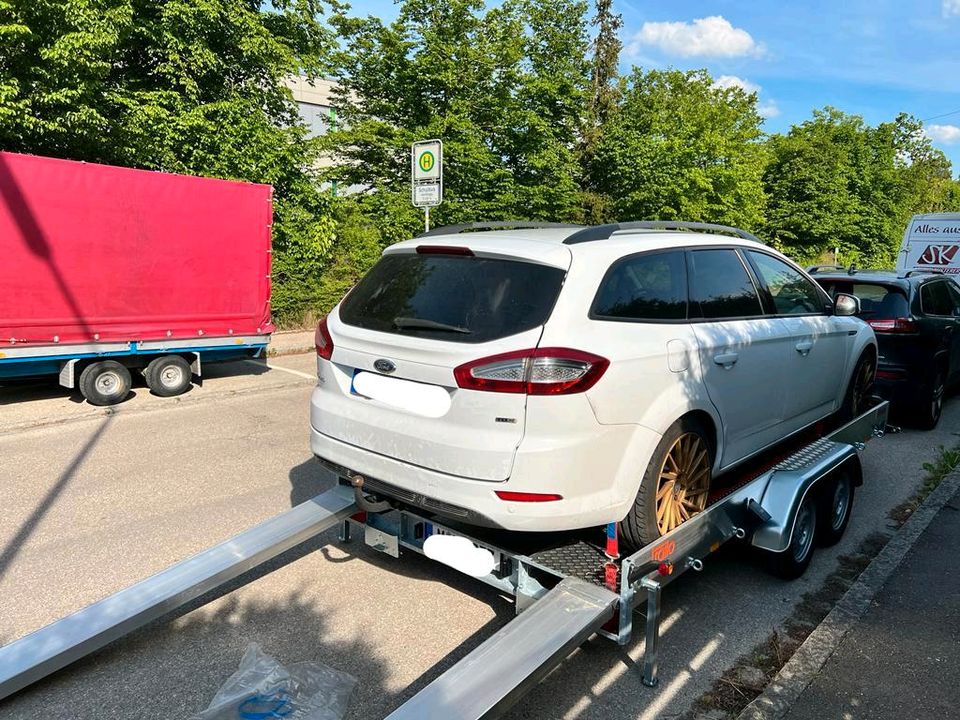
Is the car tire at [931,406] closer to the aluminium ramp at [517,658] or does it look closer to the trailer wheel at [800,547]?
the trailer wheel at [800,547]

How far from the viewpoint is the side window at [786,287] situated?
4.41m

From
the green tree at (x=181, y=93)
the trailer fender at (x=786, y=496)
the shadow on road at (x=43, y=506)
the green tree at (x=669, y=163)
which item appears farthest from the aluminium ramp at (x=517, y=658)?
the green tree at (x=669, y=163)

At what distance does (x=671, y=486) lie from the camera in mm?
3322

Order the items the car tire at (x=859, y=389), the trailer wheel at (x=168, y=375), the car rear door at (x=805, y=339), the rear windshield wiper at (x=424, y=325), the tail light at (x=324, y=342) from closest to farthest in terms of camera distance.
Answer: the rear windshield wiper at (x=424, y=325)
the tail light at (x=324, y=342)
the car rear door at (x=805, y=339)
the car tire at (x=859, y=389)
the trailer wheel at (x=168, y=375)

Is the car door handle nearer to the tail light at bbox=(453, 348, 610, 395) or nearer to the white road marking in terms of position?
the tail light at bbox=(453, 348, 610, 395)

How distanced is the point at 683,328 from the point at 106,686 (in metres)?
3.11

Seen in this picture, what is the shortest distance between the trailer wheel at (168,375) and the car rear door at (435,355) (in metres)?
5.63

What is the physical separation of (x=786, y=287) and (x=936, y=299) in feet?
14.6

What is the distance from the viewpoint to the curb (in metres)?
2.76

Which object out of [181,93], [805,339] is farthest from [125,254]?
[805,339]

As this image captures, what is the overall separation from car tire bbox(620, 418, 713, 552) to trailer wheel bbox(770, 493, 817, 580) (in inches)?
24.9

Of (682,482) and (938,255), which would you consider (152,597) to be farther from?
(938,255)

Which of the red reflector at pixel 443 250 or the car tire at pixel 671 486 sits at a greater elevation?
the red reflector at pixel 443 250

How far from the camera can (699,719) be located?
271 cm
